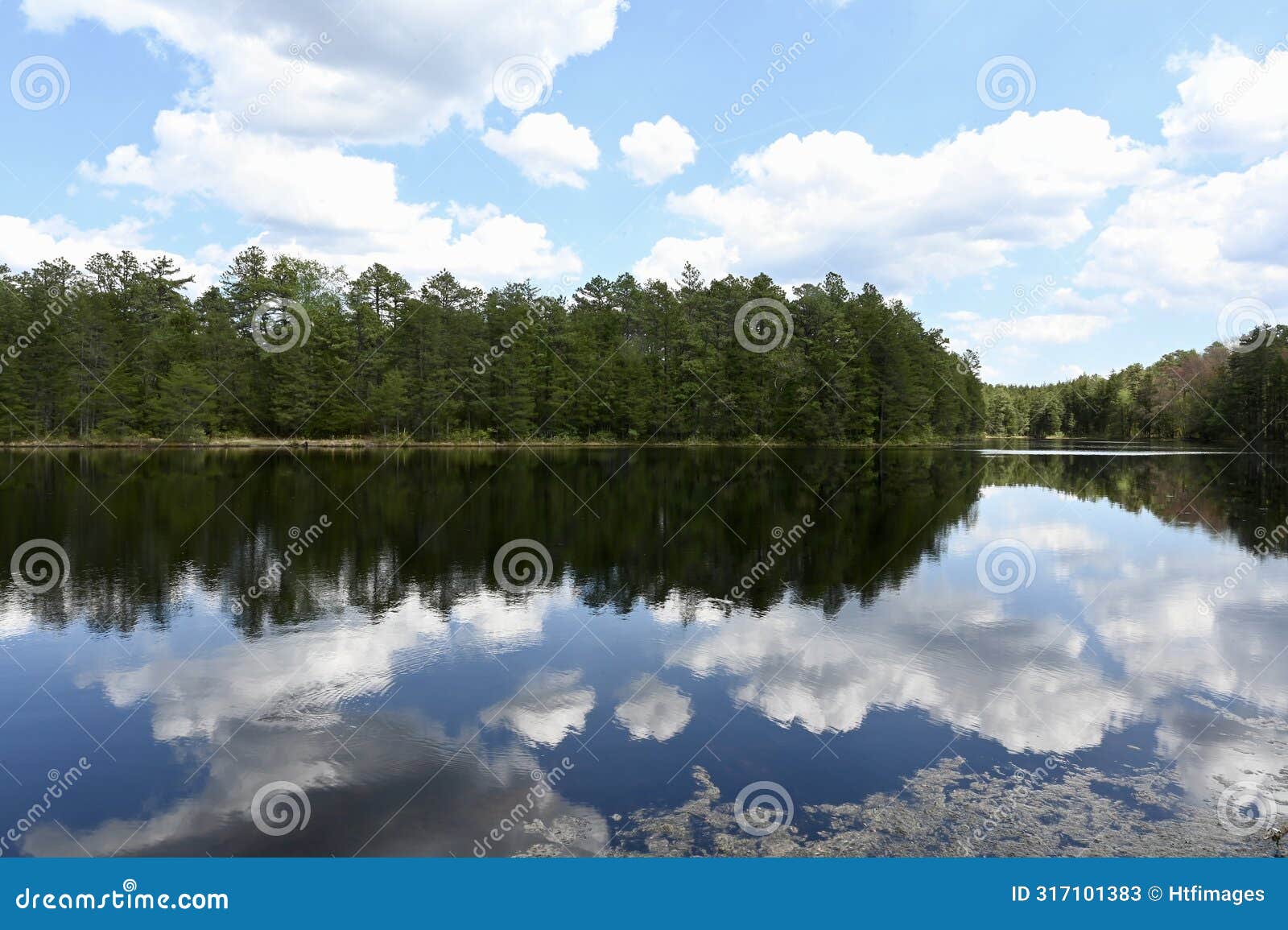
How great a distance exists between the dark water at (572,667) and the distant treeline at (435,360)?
51903mm

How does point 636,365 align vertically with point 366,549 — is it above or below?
above

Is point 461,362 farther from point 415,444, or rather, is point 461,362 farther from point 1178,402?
point 1178,402

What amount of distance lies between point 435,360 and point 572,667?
235ft

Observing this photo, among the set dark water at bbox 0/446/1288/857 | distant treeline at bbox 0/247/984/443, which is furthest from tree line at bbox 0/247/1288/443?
dark water at bbox 0/446/1288/857

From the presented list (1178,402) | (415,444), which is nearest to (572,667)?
(415,444)

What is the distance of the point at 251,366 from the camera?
255ft

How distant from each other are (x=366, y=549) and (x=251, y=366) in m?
67.7

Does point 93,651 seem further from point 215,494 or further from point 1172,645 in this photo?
point 215,494

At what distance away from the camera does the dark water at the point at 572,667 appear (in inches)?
303

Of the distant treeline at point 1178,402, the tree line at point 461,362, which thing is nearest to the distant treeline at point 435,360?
the tree line at point 461,362

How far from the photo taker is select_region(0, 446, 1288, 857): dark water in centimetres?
768

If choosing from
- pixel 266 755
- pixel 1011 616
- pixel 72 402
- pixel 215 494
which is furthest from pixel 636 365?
pixel 266 755

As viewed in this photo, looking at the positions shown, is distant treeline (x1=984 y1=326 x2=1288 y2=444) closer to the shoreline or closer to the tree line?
the tree line

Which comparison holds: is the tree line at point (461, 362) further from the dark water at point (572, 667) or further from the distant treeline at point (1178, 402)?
the dark water at point (572, 667)
